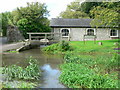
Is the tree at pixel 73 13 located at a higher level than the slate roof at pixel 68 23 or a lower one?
higher

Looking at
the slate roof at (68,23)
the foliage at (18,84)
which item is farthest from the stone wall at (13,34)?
the foliage at (18,84)

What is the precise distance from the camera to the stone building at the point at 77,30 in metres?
18.3

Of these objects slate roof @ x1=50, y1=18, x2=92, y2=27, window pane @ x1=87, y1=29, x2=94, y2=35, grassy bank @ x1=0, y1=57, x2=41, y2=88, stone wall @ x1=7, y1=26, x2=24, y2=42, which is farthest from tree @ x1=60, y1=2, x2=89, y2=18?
grassy bank @ x1=0, y1=57, x2=41, y2=88

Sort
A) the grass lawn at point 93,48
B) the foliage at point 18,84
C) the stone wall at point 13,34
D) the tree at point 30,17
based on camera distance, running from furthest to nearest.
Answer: the tree at point 30,17, the stone wall at point 13,34, the grass lawn at point 93,48, the foliage at point 18,84

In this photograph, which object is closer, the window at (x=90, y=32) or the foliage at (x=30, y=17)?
the foliage at (x=30, y=17)

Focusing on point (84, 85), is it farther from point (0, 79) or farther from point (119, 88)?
point (0, 79)

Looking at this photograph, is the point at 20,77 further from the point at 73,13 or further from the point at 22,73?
the point at 73,13

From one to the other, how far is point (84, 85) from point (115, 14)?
20.2 ft

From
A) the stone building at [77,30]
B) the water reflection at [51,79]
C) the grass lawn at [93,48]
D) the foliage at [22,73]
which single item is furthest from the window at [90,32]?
the foliage at [22,73]

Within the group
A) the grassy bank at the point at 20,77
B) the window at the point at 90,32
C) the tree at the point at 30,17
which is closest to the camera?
the grassy bank at the point at 20,77

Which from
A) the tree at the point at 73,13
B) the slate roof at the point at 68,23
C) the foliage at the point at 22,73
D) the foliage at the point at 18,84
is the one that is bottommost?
the foliage at the point at 18,84

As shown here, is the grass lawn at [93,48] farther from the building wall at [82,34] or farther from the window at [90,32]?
the window at [90,32]

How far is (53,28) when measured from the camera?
1834 cm

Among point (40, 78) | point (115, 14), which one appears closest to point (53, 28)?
point (115, 14)
